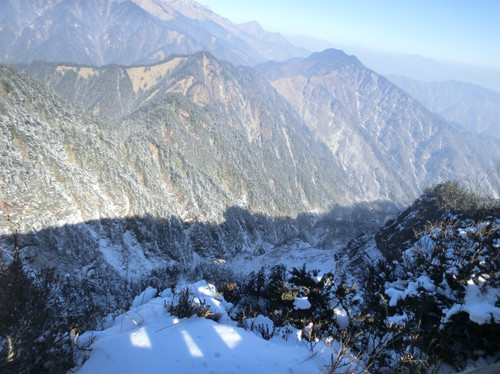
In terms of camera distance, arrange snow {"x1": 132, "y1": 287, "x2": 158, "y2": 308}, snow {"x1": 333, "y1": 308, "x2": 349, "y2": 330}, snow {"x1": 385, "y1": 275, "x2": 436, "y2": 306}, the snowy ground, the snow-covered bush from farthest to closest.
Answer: snow {"x1": 132, "y1": 287, "x2": 158, "y2": 308} → snow {"x1": 385, "y1": 275, "x2": 436, "y2": 306} → snow {"x1": 333, "y1": 308, "x2": 349, "y2": 330} → the snowy ground → the snow-covered bush

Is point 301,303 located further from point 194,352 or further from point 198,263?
point 198,263

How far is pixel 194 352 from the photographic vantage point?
15.6ft

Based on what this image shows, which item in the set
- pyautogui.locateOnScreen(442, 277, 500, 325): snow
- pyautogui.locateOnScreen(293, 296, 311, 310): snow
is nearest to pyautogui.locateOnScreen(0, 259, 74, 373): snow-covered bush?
pyautogui.locateOnScreen(293, 296, 311, 310): snow

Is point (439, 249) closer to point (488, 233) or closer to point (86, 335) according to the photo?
point (488, 233)

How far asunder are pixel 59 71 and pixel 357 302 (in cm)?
18491

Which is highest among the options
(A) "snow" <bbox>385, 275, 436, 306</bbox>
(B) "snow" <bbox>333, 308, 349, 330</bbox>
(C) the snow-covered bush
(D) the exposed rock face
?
(C) the snow-covered bush

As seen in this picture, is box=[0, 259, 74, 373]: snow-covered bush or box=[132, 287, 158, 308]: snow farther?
box=[132, 287, 158, 308]: snow

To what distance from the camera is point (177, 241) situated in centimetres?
3912

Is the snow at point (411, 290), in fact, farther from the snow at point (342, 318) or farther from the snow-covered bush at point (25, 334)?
the snow-covered bush at point (25, 334)

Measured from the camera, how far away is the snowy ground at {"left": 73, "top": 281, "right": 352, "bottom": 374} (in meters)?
4.41

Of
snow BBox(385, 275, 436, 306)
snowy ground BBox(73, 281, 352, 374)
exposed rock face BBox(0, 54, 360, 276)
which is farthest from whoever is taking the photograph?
exposed rock face BBox(0, 54, 360, 276)

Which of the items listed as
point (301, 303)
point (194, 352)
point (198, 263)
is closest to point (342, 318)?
point (301, 303)

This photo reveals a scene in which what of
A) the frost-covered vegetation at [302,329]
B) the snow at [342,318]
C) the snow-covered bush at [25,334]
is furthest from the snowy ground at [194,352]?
the snow at [342,318]

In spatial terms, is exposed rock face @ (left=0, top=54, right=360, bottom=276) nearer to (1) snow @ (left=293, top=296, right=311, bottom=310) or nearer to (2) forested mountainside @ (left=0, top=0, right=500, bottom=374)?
(2) forested mountainside @ (left=0, top=0, right=500, bottom=374)
